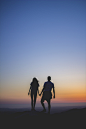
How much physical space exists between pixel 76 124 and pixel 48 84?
349 centimetres

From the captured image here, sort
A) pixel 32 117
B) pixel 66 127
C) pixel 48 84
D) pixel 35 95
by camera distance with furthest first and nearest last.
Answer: pixel 35 95 < pixel 48 84 < pixel 32 117 < pixel 66 127

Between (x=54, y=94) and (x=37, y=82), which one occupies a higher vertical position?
(x=37, y=82)

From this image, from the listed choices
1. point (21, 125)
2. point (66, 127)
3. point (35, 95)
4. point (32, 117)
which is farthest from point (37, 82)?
point (66, 127)

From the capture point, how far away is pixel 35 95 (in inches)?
434

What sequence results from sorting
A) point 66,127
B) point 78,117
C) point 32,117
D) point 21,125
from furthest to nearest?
point 32,117
point 78,117
point 21,125
point 66,127

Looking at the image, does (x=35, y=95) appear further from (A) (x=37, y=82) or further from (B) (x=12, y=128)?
(B) (x=12, y=128)

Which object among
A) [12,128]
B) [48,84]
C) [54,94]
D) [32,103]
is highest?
[48,84]

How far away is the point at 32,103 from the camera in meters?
11.0

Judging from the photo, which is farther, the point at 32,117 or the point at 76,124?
the point at 32,117

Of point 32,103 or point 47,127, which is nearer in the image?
point 47,127

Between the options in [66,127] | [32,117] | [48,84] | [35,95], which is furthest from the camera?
[35,95]

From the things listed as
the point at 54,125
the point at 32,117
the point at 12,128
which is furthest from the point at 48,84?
the point at 12,128

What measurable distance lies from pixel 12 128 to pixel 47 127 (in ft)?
5.92

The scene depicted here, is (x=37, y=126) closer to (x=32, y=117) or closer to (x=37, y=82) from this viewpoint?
(x=32, y=117)
